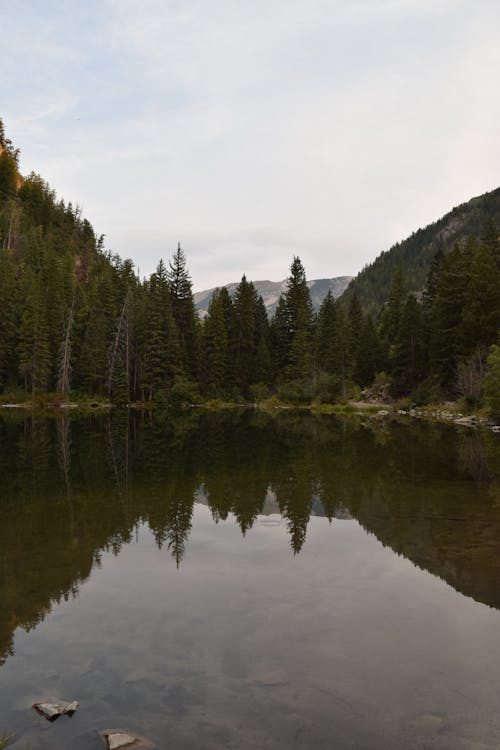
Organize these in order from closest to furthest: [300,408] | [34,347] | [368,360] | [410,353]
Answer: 1. [410,353]
2. [34,347]
3. [300,408]
4. [368,360]

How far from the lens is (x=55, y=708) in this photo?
5.49 m

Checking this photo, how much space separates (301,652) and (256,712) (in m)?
1.44

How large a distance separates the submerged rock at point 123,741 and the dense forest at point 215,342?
52.1 meters

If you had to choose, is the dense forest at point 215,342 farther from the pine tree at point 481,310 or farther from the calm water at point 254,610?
the calm water at point 254,610

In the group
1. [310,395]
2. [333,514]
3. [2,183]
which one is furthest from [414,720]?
[2,183]

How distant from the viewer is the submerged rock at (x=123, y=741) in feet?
16.0

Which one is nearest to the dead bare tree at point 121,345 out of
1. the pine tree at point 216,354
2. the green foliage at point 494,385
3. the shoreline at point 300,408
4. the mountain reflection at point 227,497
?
the shoreline at point 300,408

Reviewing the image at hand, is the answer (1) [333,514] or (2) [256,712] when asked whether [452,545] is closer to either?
(1) [333,514]

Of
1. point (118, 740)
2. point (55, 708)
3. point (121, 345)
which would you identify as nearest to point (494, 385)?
point (55, 708)

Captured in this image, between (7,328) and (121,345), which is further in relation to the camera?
(7,328)

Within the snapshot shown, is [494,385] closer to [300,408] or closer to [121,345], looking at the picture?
[300,408]

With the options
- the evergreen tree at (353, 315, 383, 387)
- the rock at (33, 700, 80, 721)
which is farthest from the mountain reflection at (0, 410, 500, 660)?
the evergreen tree at (353, 315, 383, 387)

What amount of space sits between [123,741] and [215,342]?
229ft

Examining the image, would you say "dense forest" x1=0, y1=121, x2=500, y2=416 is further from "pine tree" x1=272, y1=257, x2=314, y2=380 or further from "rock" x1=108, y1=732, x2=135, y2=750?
"rock" x1=108, y1=732, x2=135, y2=750
